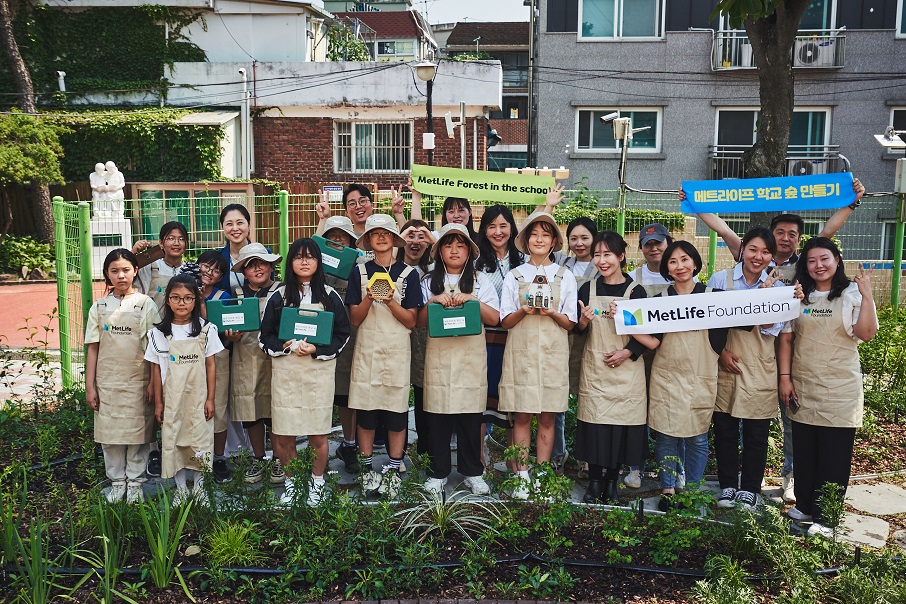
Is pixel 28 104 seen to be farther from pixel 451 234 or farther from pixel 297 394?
pixel 451 234

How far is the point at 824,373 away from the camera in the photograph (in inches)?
200

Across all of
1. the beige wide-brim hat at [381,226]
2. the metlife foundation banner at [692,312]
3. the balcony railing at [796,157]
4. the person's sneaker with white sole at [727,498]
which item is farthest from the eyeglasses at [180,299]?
the balcony railing at [796,157]

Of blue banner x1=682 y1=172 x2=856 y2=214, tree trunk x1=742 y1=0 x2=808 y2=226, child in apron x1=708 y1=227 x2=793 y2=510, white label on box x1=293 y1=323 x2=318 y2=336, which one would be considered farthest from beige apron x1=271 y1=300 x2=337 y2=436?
tree trunk x1=742 y1=0 x2=808 y2=226

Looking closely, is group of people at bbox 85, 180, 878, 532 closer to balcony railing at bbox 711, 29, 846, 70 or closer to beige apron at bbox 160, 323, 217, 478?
beige apron at bbox 160, 323, 217, 478

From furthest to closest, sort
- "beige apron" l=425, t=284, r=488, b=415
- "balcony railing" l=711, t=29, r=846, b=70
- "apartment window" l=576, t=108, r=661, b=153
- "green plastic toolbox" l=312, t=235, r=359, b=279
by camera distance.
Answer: "apartment window" l=576, t=108, r=661, b=153
"balcony railing" l=711, t=29, r=846, b=70
"green plastic toolbox" l=312, t=235, r=359, b=279
"beige apron" l=425, t=284, r=488, b=415

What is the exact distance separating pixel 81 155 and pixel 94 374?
19.9 metres

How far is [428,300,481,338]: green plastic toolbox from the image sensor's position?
5.25m

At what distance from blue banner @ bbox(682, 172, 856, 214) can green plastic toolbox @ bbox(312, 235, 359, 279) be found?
2.49 m

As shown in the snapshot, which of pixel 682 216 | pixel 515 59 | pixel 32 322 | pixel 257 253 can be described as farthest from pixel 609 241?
pixel 515 59

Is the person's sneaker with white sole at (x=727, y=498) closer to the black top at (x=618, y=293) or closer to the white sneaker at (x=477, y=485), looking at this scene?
the black top at (x=618, y=293)

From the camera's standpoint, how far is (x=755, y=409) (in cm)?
532

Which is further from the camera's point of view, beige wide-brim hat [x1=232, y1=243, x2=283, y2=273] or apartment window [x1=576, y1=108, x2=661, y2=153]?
apartment window [x1=576, y1=108, x2=661, y2=153]

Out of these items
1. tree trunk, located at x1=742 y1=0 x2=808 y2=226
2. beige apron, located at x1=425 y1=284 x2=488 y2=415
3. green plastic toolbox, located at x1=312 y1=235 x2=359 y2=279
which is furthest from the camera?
tree trunk, located at x1=742 y1=0 x2=808 y2=226

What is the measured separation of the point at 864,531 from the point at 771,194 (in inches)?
93.6
